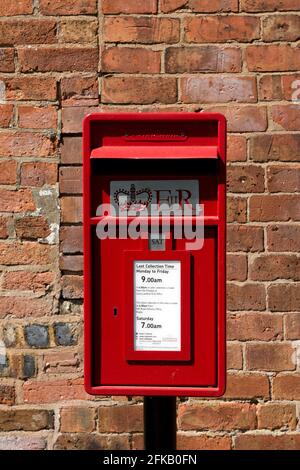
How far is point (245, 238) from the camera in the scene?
105 inches

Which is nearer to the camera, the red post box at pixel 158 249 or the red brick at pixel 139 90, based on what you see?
the red post box at pixel 158 249

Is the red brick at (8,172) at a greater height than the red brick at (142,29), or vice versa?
the red brick at (142,29)

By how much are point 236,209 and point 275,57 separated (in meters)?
0.62

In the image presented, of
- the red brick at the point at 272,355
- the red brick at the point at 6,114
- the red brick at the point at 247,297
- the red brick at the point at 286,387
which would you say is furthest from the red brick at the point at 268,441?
the red brick at the point at 6,114

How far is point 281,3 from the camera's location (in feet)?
8.67

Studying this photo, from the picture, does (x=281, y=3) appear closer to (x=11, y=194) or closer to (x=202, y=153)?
(x=202, y=153)

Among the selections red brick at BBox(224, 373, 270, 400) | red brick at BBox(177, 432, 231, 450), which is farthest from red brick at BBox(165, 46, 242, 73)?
red brick at BBox(177, 432, 231, 450)

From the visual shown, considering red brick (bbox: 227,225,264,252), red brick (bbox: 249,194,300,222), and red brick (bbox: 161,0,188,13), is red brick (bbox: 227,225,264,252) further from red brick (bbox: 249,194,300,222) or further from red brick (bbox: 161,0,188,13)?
red brick (bbox: 161,0,188,13)

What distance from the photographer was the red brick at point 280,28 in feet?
8.68

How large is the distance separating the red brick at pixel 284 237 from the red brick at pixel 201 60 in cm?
65

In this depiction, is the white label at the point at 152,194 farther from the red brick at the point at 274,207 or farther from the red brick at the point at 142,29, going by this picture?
the red brick at the point at 142,29

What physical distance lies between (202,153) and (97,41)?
3.46 feet

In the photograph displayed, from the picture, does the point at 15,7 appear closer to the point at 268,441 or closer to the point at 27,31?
the point at 27,31

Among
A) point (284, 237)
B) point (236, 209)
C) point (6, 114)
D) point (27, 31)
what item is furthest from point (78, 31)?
point (284, 237)
